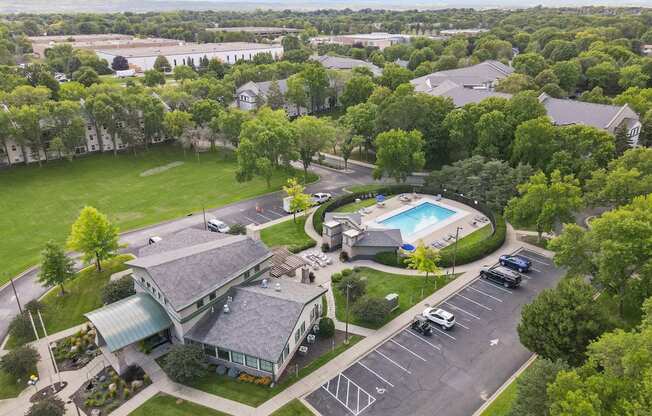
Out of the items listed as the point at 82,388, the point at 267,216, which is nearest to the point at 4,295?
the point at 82,388

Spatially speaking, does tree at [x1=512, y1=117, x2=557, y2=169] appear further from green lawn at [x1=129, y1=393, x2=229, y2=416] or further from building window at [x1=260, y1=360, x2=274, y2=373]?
green lawn at [x1=129, y1=393, x2=229, y2=416]

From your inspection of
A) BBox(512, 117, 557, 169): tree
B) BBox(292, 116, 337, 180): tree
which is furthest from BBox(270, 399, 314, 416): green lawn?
BBox(512, 117, 557, 169): tree

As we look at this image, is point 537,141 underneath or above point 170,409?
above

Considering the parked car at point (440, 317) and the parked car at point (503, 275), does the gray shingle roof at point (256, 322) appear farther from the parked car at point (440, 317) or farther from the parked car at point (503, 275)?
the parked car at point (503, 275)

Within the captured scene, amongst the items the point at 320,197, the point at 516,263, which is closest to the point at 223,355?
the point at 516,263

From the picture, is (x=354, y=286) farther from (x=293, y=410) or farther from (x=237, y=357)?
(x=293, y=410)
